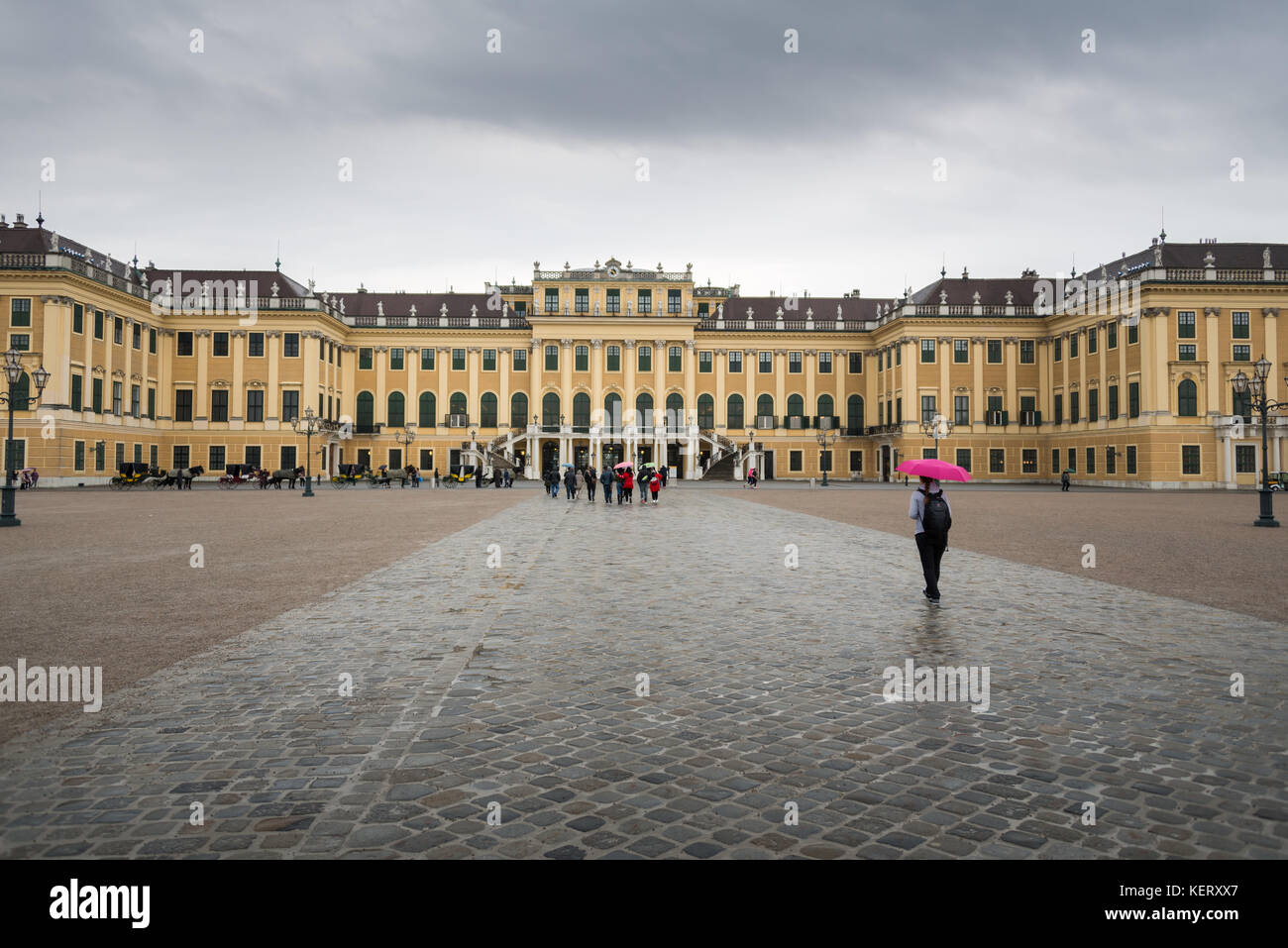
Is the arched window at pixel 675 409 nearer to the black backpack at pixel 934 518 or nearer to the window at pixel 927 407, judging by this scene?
the window at pixel 927 407

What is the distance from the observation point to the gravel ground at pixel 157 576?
6.58 meters

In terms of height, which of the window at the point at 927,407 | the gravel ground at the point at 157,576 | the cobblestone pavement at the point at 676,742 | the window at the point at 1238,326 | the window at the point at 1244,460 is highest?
the window at the point at 1238,326

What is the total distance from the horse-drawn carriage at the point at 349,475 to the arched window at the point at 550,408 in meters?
14.4

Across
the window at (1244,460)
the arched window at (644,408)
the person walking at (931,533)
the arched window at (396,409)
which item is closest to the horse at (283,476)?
the arched window at (396,409)

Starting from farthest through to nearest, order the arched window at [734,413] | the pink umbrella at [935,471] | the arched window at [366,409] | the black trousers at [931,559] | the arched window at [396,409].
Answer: the arched window at [734,413], the arched window at [366,409], the arched window at [396,409], the black trousers at [931,559], the pink umbrella at [935,471]

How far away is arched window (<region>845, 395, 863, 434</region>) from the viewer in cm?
6919

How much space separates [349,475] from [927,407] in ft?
132

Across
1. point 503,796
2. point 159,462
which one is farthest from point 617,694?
point 159,462

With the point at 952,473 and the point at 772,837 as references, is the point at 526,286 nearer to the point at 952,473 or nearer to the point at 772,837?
the point at 952,473

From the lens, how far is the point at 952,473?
8.90m

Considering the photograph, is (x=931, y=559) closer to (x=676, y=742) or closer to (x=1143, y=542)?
(x=676, y=742)

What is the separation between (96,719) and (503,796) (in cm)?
274

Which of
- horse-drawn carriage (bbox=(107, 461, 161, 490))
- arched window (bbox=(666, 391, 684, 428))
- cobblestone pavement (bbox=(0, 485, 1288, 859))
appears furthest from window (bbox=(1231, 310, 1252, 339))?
horse-drawn carriage (bbox=(107, 461, 161, 490))

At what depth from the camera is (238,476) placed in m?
46.8
